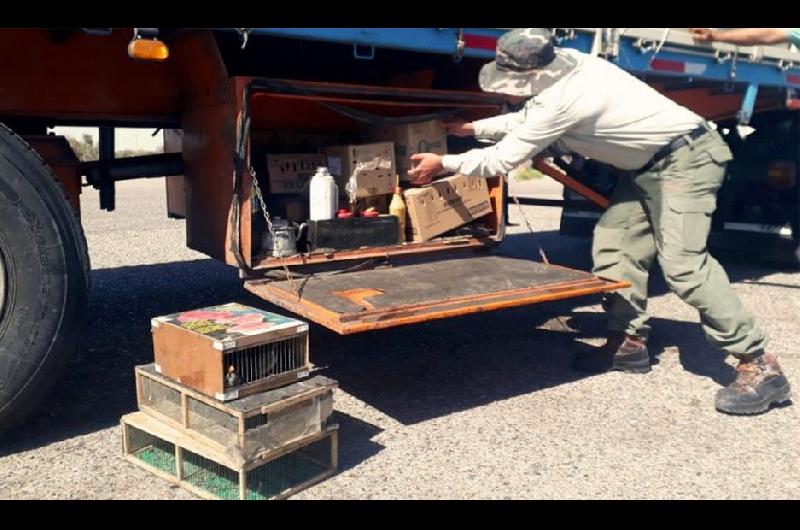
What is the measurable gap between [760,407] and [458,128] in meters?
2.35

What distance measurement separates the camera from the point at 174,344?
291 centimetres

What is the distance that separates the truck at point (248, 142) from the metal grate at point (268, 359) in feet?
0.61

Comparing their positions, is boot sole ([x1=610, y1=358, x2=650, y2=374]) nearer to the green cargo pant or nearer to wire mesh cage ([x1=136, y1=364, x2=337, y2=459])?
the green cargo pant

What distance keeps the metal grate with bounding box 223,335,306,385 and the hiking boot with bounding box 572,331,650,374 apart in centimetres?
199

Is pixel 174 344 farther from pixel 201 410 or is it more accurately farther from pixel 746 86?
pixel 746 86

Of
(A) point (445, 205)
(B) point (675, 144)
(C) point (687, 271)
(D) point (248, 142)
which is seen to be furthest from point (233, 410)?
(B) point (675, 144)

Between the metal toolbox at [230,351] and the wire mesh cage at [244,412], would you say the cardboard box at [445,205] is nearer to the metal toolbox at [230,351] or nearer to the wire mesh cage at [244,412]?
the metal toolbox at [230,351]

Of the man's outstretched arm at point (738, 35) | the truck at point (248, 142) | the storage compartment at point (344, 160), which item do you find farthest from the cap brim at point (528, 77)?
the man's outstretched arm at point (738, 35)

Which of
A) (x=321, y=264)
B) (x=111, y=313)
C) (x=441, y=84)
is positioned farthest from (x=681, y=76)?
(x=111, y=313)

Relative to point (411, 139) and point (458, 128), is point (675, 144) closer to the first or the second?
point (458, 128)

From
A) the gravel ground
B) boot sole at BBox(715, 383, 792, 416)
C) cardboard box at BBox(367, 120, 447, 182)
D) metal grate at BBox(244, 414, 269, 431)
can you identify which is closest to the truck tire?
the gravel ground

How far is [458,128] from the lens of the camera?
4.62m

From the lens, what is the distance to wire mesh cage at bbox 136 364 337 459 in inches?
105

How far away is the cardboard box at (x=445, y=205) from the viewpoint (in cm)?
445
